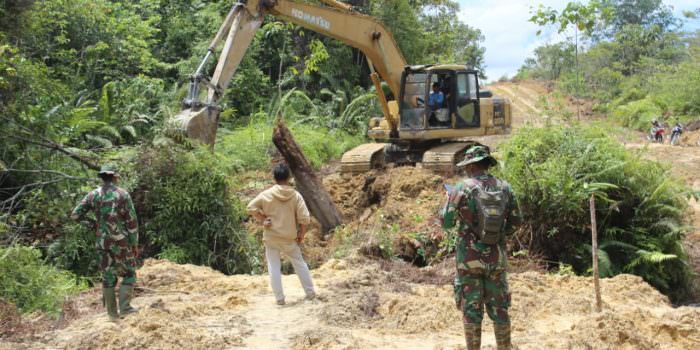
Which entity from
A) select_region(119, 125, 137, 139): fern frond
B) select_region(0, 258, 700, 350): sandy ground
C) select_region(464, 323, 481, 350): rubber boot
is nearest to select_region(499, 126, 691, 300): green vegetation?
select_region(0, 258, 700, 350): sandy ground

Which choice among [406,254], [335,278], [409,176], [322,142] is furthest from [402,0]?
[335,278]

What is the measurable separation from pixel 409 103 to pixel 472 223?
10335 mm

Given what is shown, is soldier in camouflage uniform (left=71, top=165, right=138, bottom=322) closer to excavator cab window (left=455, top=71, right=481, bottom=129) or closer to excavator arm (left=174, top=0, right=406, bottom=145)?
excavator arm (left=174, top=0, right=406, bottom=145)

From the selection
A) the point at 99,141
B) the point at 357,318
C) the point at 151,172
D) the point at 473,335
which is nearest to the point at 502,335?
the point at 473,335

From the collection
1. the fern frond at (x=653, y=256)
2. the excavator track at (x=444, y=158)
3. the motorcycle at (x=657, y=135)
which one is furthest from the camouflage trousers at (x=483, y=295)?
the motorcycle at (x=657, y=135)

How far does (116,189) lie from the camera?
7188 mm

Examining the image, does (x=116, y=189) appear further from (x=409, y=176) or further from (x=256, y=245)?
(x=409, y=176)

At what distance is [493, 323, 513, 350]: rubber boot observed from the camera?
5.53 m

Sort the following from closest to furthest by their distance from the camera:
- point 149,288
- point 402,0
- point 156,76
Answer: point 149,288 < point 156,76 < point 402,0

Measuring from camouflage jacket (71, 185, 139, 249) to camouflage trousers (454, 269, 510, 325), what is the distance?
3.54m

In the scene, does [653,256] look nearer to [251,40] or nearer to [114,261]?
[114,261]

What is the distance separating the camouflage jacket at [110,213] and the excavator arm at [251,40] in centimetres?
406

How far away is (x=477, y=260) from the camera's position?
550cm

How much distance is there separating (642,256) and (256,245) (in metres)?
5.78
